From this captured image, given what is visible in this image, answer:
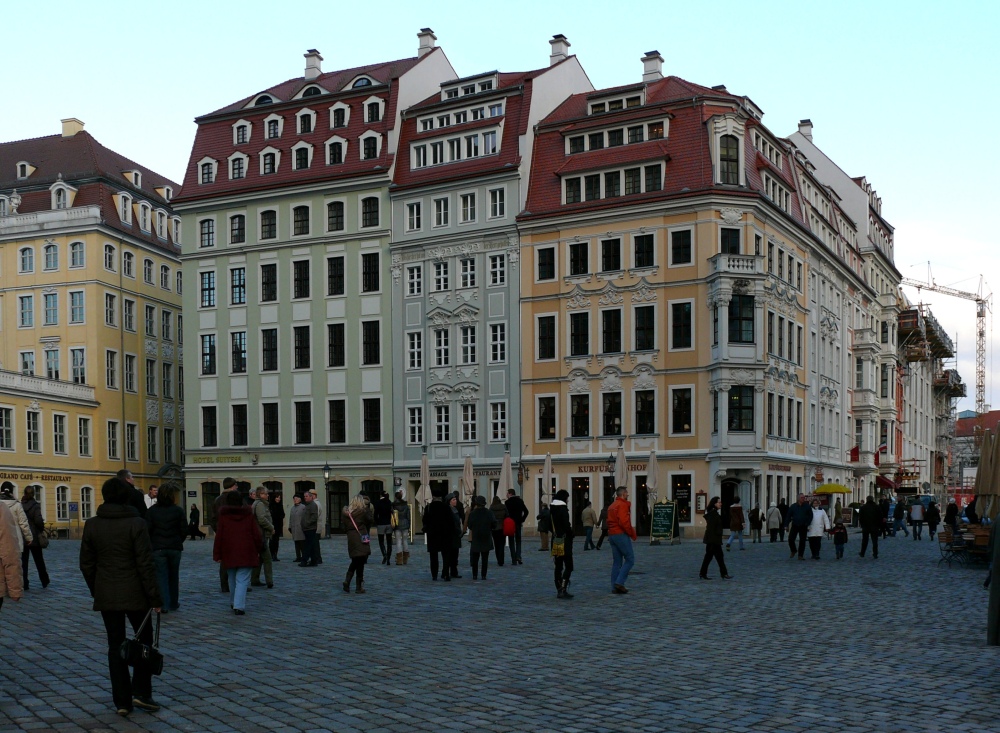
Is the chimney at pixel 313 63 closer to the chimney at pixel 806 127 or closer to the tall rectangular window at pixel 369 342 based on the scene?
the tall rectangular window at pixel 369 342

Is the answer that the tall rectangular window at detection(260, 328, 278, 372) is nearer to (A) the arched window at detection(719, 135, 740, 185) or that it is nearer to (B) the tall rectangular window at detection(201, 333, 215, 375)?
(B) the tall rectangular window at detection(201, 333, 215, 375)

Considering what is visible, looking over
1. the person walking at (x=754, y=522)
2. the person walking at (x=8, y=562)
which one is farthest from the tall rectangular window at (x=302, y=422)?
the person walking at (x=8, y=562)

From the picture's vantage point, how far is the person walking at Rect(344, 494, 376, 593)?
67.6 feet

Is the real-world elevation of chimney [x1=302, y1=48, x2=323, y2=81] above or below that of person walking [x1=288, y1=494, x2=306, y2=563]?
above

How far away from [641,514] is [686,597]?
3095 centimetres

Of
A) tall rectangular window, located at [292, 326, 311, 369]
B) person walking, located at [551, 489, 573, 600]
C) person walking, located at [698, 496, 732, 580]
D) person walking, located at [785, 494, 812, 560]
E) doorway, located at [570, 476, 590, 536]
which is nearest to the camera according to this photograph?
person walking, located at [551, 489, 573, 600]

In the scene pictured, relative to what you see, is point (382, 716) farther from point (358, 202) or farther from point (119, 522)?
point (358, 202)

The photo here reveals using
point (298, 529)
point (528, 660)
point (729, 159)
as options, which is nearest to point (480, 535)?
point (298, 529)

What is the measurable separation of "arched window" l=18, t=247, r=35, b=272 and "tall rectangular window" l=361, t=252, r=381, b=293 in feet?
67.4

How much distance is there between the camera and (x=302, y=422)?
59125 mm

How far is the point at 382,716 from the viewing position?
961 cm

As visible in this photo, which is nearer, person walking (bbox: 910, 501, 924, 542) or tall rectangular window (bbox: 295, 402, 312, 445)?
person walking (bbox: 910, 501, 924, 542)

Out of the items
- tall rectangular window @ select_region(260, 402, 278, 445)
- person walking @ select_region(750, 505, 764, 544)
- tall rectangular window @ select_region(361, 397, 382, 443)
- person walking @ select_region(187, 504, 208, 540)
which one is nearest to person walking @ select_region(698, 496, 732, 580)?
person walking @ select_region(750, 505, 764, 544)

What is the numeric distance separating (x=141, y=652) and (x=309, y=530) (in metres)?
18.1
